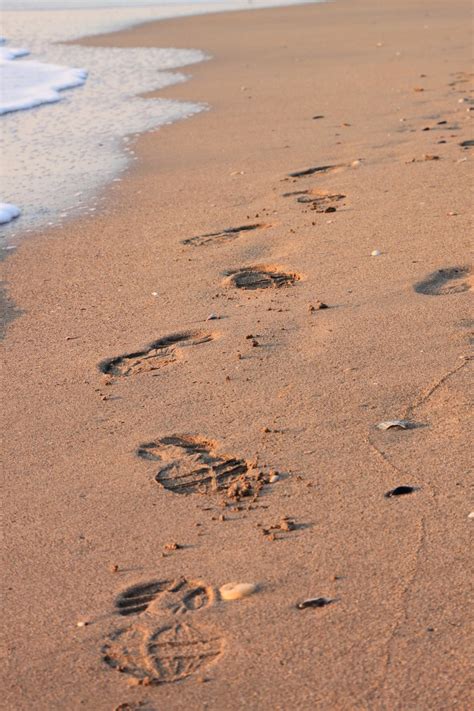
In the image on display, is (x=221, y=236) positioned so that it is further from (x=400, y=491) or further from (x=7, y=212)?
(x=400, y=491)

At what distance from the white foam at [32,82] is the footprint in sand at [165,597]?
8168 mm

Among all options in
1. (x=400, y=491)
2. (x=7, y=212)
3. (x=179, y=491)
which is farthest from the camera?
(x=7, y=212)

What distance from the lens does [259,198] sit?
617 cm

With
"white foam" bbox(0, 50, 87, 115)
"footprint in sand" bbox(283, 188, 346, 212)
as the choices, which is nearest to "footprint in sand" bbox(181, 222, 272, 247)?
"footprint in sand" bbox(283, 188, 346, 212)

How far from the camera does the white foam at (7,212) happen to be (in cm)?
623

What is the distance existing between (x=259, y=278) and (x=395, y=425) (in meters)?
1.65

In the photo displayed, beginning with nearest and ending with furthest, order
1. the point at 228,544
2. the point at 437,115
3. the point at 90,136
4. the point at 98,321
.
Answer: the point at 228,544 < the point at 98,321 < the point at 437,115 < the point at 90,136

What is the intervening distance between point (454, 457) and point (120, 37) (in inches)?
564

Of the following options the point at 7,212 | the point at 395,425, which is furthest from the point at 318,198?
the point at 395,425

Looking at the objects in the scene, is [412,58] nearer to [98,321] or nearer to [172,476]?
[98,321]

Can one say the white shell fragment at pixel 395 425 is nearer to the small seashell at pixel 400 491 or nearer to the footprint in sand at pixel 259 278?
the small seashell at pixel 400 491

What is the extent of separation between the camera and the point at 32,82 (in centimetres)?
1207

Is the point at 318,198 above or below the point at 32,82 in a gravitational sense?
below

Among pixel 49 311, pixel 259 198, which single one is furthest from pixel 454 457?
pixel 259 198
